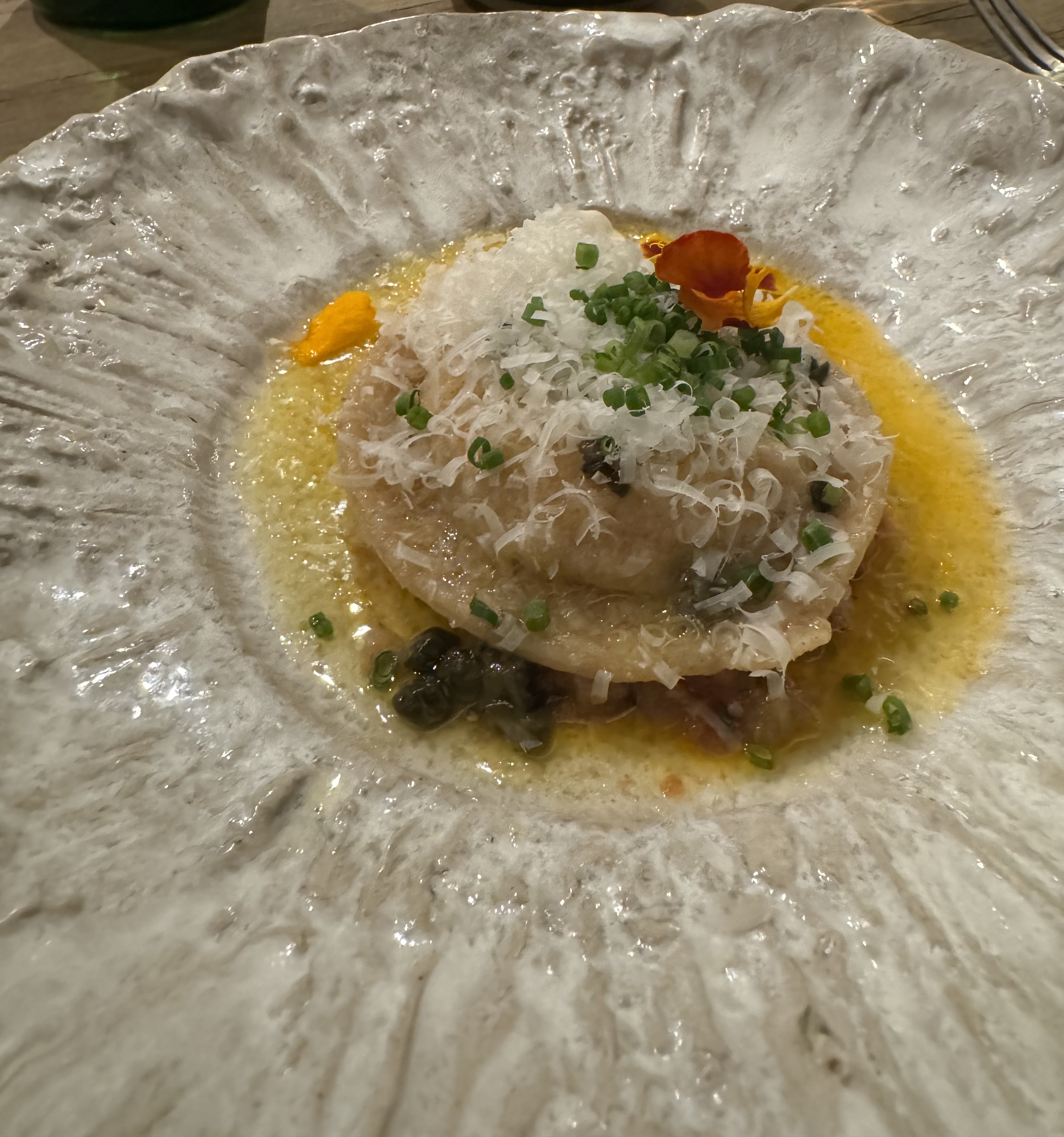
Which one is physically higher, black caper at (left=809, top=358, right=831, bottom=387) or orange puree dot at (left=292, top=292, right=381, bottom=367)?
black caper at (left=809, top=358, right=831, bottom=387)

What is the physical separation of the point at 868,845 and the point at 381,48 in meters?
3.82

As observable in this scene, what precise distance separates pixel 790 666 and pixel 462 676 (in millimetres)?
1109

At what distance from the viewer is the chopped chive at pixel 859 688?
8.39 ft

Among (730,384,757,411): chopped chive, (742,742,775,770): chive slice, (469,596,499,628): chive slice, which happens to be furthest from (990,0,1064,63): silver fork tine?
(469,596,499,628): chive slice

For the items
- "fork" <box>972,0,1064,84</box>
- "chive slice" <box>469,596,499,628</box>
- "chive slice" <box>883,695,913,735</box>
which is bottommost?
"chive slice" <box>469,596,499,628</box>

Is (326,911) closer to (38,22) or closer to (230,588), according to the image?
(230,588)

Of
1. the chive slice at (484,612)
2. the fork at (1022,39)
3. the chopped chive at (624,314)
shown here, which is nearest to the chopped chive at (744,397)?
the chopped chive at (624,314)

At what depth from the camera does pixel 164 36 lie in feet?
15.2

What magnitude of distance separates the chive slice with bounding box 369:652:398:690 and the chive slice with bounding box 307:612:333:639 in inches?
7.5

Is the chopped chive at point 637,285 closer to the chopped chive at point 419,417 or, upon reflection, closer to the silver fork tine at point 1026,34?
the chopped chive at point 419,417

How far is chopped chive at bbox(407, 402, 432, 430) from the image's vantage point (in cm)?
268

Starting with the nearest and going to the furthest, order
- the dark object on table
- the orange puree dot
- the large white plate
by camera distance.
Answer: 1. the large white plate
2. the orange puree dot
3. the dark object on table

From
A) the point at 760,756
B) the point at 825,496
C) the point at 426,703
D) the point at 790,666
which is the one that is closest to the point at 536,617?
the point at 426,703

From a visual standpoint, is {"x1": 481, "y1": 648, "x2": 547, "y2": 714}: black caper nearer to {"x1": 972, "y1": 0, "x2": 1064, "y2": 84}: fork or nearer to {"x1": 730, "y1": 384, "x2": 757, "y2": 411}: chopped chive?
{"x1": 730, "y1": 384, "x2": 757, "y2": 411}: chopped chive
